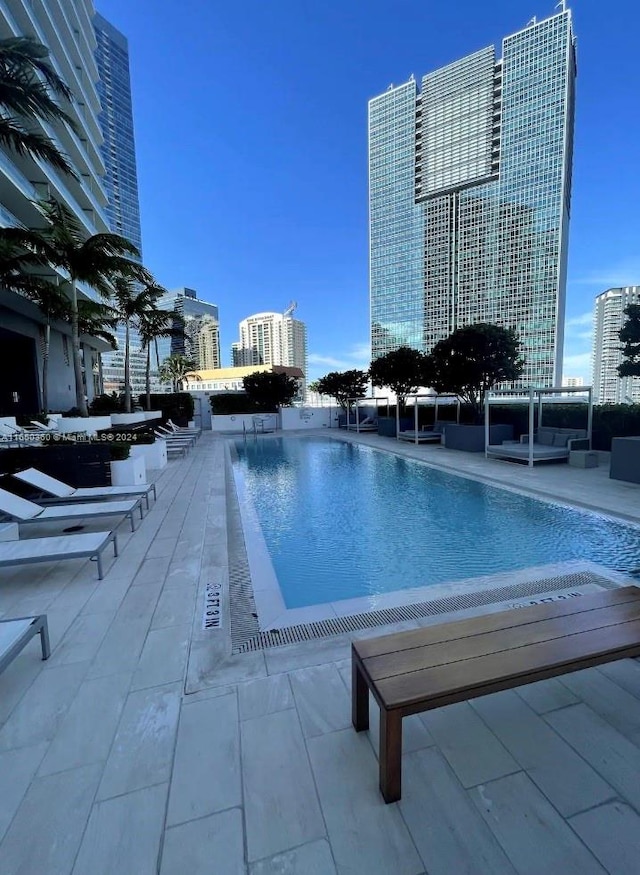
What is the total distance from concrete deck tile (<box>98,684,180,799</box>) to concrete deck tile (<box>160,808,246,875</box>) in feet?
0.89

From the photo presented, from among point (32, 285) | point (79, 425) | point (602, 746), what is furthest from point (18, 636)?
point (32, 285)

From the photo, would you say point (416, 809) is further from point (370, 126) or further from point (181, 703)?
point (370, 126)

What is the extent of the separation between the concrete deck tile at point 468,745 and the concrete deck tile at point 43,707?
189 cm

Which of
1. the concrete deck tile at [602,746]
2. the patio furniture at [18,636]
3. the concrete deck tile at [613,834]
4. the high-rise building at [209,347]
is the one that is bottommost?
the concrete deck tile at [602,746]

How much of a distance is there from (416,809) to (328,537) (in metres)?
3.90

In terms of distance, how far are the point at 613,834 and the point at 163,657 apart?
91.6 inches

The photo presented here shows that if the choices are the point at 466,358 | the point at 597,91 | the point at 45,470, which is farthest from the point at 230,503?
the point at 597,91

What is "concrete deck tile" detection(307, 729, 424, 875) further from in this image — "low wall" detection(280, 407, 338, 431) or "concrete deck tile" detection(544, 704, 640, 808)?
"low wall" detection(280, 407, 338, 431)

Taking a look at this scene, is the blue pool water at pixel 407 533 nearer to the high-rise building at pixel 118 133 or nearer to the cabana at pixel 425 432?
the cabana at pixel 425 432

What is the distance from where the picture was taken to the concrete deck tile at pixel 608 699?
73.4 inches

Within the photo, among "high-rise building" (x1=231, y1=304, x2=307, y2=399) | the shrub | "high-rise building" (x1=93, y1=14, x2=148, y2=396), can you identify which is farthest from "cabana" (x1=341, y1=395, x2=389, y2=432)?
"high-rise building" (x1=231, y1=304, x2=307, y2=399)

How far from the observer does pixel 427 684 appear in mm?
1524

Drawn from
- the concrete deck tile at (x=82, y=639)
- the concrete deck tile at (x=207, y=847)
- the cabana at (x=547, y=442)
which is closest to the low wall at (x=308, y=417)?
the cabana at (x=547, y=442)

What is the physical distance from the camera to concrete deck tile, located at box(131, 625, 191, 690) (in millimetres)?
2254
